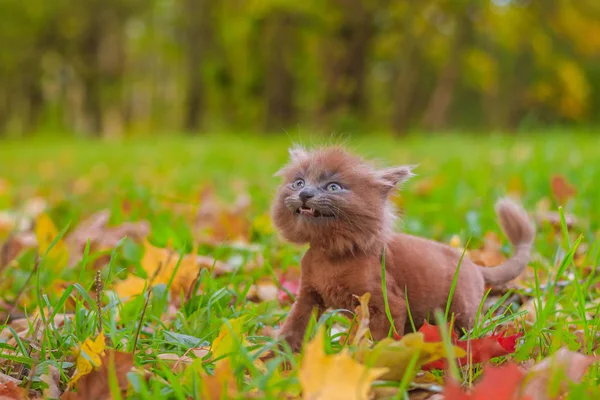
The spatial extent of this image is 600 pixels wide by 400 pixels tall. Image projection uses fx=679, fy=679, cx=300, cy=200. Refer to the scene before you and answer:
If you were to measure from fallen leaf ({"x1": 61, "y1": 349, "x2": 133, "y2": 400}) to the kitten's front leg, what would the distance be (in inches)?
19.8

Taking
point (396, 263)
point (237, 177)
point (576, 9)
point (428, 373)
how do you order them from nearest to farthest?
point (428, 373) < point (396, 263) < point (237, 177) < point (576, 9)

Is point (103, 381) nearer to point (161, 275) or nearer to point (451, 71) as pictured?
point (161, 275)

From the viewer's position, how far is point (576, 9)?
27953 millimetres

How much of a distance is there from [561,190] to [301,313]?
274cm

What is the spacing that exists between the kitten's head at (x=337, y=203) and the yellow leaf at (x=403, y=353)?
0.40 meters

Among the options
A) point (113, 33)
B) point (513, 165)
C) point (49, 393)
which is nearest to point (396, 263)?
point (49, 393)

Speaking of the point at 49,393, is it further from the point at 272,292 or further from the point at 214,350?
the point at 272,292

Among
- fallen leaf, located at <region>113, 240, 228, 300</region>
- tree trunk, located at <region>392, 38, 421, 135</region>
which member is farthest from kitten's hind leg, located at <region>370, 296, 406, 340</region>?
tree trunk, located at <region>392, 38, 421, 135</region>

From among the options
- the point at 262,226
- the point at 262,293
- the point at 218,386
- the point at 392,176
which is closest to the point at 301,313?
the point at 392,176

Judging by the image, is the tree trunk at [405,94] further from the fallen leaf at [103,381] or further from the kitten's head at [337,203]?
the fallen leaf at [103,381]

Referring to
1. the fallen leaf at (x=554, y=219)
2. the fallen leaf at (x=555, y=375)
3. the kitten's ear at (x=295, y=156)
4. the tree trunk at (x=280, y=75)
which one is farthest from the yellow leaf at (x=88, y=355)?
the tree trunk at (x=280, y=75)

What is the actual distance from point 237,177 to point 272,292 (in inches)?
168

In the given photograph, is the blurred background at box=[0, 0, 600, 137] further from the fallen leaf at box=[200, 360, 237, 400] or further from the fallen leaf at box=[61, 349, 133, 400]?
the fallen leaf at box=[200, 360, 237, 400]

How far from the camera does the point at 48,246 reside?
288 centimetres
